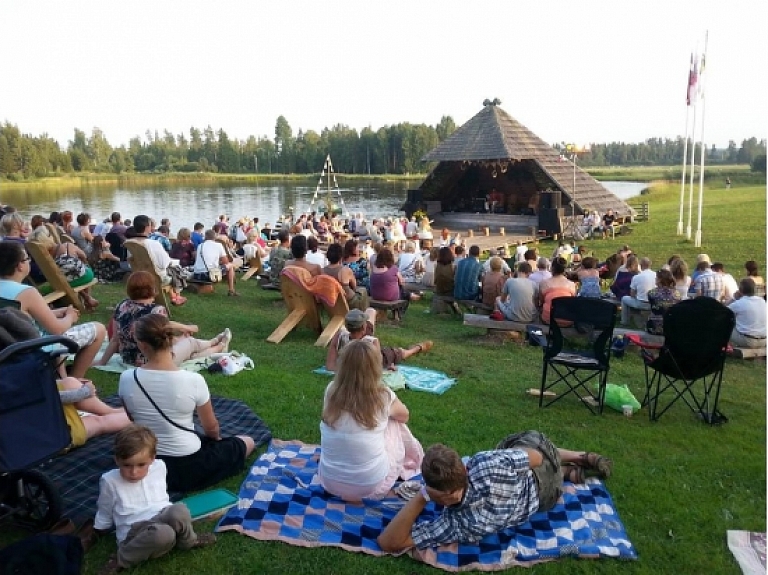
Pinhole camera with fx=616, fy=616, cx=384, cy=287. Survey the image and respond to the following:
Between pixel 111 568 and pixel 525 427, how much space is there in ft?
9.89

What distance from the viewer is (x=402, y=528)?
121 inches

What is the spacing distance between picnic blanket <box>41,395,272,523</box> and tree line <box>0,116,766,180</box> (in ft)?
234

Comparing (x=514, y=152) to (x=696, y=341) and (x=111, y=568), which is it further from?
(x=111, y=568)

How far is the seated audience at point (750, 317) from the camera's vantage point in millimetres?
6777

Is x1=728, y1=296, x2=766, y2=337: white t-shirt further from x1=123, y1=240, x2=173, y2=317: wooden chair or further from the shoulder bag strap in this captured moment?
x1=123, y1=240, x2=173, y2=317: wooden chair

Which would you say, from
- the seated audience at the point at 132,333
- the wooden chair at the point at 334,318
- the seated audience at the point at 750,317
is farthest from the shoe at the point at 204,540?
the seated audience at the point at 750,317

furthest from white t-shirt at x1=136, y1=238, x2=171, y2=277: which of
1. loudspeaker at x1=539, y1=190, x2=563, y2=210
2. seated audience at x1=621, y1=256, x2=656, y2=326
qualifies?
loudspeaker at x1=539, y1=190, x2=563, y2=210

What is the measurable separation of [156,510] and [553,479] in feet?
6.87

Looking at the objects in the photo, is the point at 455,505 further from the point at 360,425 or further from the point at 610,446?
the point at 610,446

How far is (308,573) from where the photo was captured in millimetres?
2959

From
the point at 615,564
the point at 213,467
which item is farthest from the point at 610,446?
the point at 213,467

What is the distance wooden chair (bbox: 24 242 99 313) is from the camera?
24.5ft

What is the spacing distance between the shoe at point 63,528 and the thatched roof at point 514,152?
19.9m

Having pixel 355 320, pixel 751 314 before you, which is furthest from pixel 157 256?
pixel 751 314
